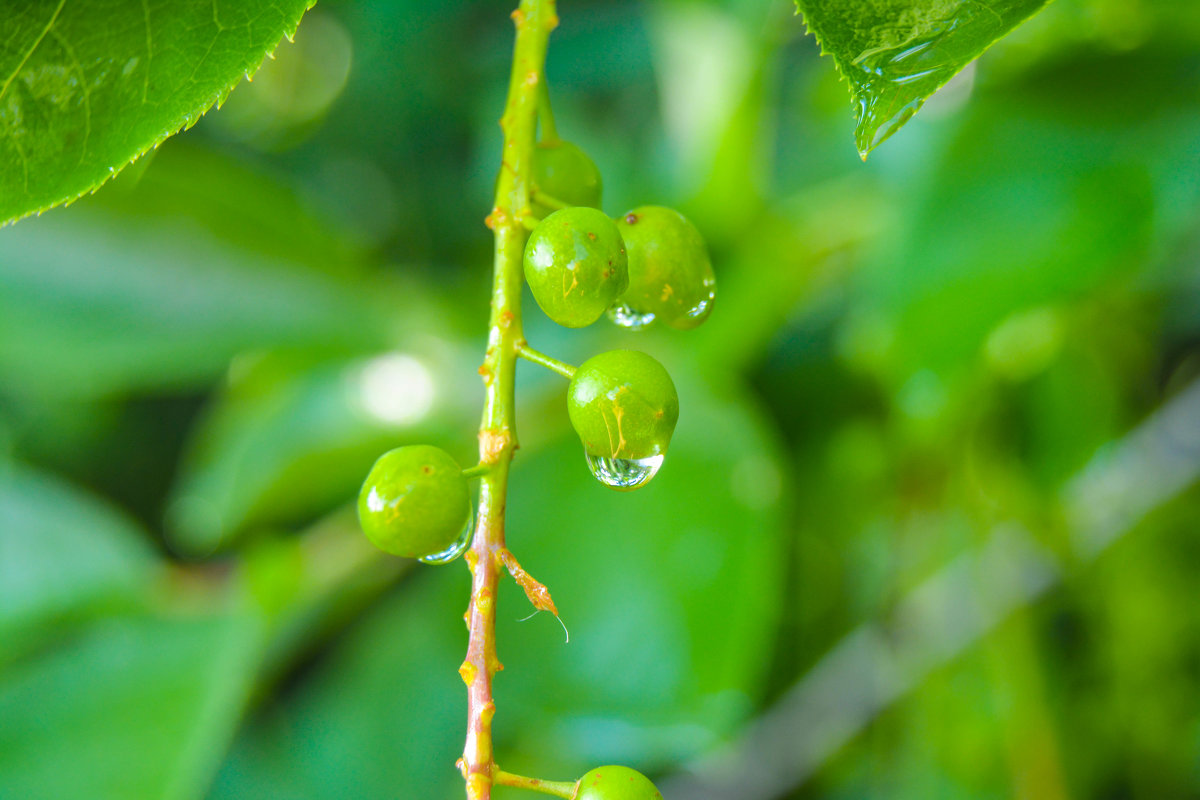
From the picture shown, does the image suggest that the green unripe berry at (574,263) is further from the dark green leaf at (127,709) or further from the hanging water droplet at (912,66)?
the dark green leaf at (127,709)

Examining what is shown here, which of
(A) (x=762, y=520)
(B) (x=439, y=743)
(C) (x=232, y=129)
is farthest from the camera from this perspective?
(C) (x=232, y=129)

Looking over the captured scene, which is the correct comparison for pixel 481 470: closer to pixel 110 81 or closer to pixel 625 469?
pixel 625 469

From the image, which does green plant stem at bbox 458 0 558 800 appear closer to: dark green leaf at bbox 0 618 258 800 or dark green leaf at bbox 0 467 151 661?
dark green leaf at bbox 0 618 258 800

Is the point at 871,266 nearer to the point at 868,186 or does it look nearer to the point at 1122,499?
the point at 868,186

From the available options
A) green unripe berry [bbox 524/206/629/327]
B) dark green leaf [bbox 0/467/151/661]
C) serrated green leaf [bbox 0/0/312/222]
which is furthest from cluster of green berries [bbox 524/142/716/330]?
dark green leaf [bbox 0/467/151/661]

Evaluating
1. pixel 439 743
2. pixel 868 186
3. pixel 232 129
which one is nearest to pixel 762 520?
pixel 868 186

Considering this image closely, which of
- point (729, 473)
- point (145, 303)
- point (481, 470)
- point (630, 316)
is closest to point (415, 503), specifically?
point (481, 470)

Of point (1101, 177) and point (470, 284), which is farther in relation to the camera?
point (470, 284)
